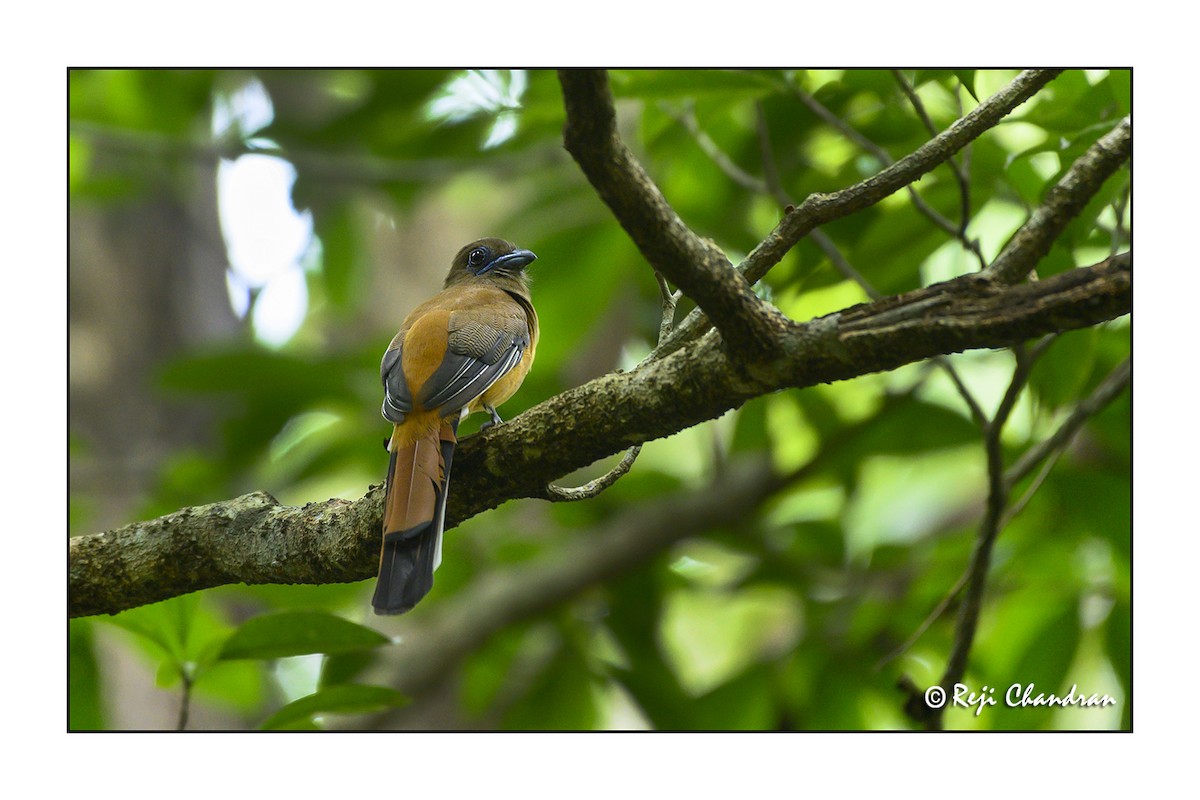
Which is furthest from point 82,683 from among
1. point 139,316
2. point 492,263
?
point 139,316

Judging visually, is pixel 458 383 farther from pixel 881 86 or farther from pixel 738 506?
pixel 738 506

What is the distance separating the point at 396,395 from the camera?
2666 millimetres

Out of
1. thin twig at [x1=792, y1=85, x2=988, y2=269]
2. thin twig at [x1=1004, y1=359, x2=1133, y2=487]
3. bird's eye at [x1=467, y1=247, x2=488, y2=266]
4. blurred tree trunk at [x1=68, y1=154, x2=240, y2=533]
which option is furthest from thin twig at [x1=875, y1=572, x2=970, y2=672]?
blurred tree trunk at [x1=68, y1=154, x2=240, y2=533]

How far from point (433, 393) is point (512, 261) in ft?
4.29

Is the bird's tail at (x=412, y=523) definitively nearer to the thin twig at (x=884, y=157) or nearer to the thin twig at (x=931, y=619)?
the thin twig at (x=931, y=619)

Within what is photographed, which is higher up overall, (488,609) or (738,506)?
(738,506)

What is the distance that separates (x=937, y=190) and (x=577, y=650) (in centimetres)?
236

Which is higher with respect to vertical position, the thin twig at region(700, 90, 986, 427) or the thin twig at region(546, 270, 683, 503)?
the thin twig at region(700, 90, 986, 427)

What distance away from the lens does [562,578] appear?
4.58 metres

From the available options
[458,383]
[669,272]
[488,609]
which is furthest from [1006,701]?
[488,609]

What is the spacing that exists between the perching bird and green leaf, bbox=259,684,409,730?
672mm

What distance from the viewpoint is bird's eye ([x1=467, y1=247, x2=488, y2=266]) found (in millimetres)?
3947

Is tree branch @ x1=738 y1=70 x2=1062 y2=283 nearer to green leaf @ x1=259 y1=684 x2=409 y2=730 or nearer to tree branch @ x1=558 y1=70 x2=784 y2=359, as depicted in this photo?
tree branch @ x1=558 y1=70 x2=784 y2=359

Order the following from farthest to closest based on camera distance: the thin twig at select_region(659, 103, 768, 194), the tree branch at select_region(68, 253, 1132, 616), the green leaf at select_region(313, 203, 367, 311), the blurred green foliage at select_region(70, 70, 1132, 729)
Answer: the green leaf at select_region(313, 203, 367, 311)
the thin twig at select_region(659, 103, 768, 194)
the blurred green foliage at select_region(70, 70, 1132, 729)
the tree branch at select_region(68, 253, 1132, 616)
